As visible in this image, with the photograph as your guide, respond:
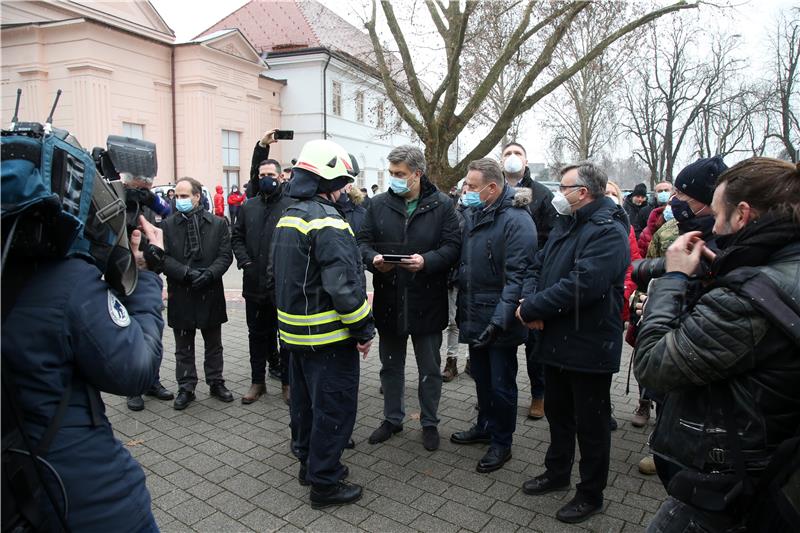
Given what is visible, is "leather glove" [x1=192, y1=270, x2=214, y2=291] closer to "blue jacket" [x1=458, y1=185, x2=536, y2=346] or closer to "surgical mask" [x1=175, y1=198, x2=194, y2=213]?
"surgical mask" [x1=175, y1=198, x2=194, y2=213]

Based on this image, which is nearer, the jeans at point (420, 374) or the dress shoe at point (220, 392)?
the jeans at point (420, 374)

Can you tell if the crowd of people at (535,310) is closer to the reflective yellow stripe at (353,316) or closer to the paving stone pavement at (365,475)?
the reflective yellow stripe at (353,316)

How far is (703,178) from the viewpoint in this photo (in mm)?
3285

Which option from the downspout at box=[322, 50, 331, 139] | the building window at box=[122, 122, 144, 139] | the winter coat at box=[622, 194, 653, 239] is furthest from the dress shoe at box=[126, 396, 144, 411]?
the downspout at box=[322, 50, 331, 139]

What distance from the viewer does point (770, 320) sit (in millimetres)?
1786

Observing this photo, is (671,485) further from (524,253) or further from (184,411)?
(184,411)

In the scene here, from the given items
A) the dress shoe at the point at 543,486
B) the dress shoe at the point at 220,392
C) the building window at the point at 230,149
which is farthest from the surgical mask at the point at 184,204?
the building window at the point at 230,149

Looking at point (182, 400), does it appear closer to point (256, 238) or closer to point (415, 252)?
point (256, 238)

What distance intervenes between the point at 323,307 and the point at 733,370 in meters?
2.25

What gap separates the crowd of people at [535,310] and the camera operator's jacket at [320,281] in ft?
0.04

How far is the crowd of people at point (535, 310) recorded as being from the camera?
188 cm

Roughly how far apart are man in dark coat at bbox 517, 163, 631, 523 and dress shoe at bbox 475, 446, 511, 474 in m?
0.68

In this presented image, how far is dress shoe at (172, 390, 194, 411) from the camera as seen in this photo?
16.7 feet

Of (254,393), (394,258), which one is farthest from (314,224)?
(254,393)
